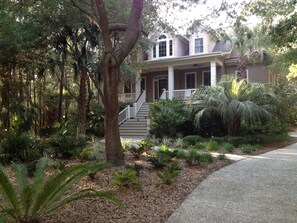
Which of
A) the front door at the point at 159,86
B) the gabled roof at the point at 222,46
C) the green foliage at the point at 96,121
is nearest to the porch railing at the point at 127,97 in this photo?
the front door at the point at 159,86

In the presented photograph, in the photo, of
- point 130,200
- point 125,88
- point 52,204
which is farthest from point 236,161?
point 125,88

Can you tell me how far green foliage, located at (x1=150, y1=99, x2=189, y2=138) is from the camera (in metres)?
17.2

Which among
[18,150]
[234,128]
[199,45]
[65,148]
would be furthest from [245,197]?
[199,45]

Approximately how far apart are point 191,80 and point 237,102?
13385 millimetres

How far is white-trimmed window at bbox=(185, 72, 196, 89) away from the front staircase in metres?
5.58

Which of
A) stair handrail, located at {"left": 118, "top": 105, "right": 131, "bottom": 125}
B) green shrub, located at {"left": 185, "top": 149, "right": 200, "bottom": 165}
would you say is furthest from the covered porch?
green shrub, located at {"left": 185, "top": 149, "right": 200, "bottom": 165}

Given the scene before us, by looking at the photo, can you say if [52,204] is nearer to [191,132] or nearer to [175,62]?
[191,132]

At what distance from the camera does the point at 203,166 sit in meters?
9.02

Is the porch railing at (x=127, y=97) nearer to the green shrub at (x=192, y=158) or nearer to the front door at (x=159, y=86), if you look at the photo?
the front door at (x=159, y=86)

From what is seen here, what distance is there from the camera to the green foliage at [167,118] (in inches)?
677

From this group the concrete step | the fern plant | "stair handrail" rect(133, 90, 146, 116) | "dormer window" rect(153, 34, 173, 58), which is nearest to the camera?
the fern plant

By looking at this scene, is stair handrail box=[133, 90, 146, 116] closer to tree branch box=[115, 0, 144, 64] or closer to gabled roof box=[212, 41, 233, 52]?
gabled roof box=[212, 41, 233, 52]

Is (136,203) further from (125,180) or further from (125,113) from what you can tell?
(125,113)

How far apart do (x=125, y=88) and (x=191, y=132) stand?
12.1 m
